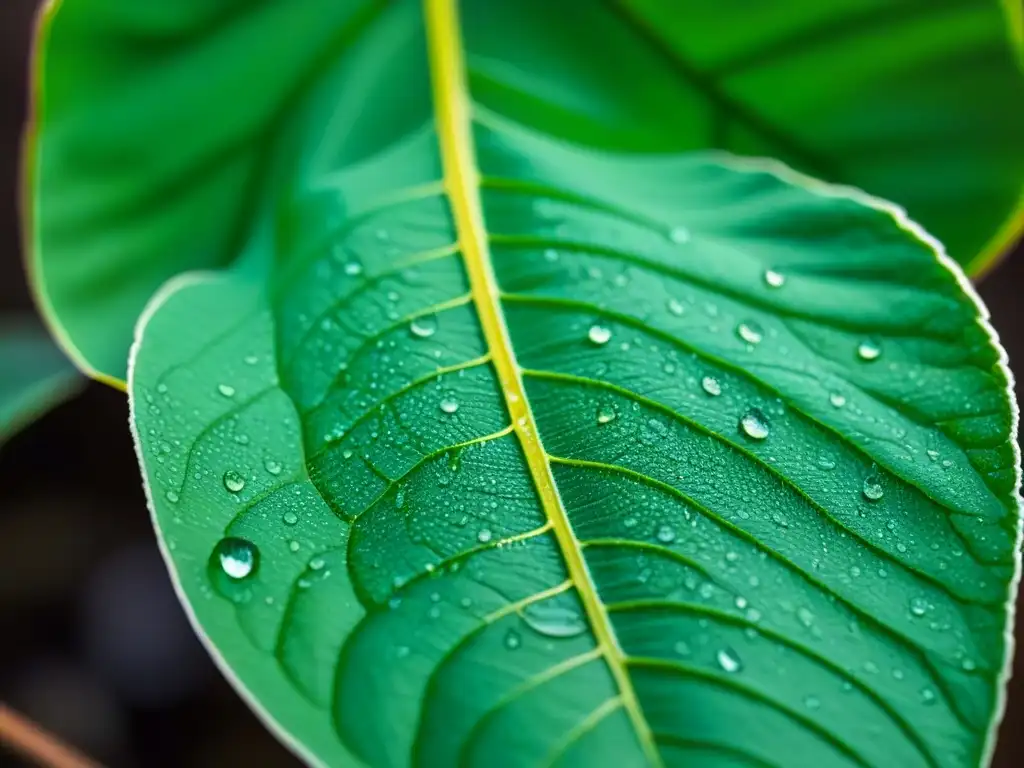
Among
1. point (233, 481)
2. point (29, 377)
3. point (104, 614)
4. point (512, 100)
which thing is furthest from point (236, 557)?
point (104, 614)

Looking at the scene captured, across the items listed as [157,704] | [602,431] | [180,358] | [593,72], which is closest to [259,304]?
[180,358]

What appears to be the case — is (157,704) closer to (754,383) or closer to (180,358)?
(180,358)

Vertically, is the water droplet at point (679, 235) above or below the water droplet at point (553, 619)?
above

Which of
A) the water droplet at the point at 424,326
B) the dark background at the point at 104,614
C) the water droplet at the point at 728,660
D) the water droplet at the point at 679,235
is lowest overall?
the dark background at the point at 104,614

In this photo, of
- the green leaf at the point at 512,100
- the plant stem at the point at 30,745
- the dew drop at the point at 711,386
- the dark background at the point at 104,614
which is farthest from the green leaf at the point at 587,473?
the dark background at the point at 104,614

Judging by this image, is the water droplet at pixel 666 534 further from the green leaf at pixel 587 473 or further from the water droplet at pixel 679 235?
the water droplet at pixel 679 235
